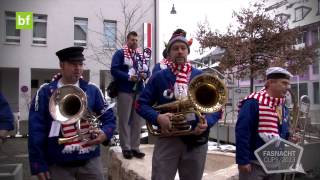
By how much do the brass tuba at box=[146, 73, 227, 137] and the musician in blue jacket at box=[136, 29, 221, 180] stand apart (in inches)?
3.4

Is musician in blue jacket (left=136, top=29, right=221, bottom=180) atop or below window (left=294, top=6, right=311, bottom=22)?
below

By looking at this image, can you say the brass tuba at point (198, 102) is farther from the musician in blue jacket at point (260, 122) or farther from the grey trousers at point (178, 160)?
the musician in blue jacket at point (260, 122)

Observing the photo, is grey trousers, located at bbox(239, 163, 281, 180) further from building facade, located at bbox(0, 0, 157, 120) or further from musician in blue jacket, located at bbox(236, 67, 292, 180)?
building facade, located at bbox(0, 0, 157, 120)

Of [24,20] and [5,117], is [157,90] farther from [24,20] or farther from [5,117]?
[24,20]

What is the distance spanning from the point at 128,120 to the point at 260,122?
2517 millimetres

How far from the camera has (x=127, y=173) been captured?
19.8 feet

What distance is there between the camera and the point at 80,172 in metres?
3.59

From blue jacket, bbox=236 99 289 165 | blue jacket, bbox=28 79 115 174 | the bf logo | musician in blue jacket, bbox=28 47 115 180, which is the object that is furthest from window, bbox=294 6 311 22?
blue jacket, bbox=28 79 115 174

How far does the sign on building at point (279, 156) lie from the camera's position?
394 cm

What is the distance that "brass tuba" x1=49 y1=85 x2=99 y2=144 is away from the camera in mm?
3428

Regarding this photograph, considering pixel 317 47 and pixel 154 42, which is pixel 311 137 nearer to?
pixel 317 47

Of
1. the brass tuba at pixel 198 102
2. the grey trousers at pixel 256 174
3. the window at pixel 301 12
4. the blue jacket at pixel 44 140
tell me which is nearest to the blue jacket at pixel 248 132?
the grey trousers at pixel 256 174

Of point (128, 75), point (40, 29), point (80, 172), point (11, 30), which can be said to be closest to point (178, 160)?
point (80, 172)

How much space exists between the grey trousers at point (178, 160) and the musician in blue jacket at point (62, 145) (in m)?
0.54
